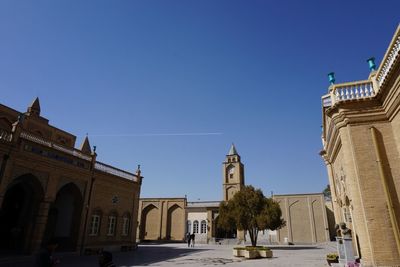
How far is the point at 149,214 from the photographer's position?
46562mm

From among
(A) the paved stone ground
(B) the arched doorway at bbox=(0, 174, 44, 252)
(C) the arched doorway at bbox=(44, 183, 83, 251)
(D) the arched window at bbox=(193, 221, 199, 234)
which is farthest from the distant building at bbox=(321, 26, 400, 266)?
(D) the arched window at bbox=(193, 221, 199, 234)

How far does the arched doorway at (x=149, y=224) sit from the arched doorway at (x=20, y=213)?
1109 inches

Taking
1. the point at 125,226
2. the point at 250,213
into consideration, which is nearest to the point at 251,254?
the point at 250,213

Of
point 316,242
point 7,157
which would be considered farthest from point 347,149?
point 316,242

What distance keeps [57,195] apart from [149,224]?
26.7 metres

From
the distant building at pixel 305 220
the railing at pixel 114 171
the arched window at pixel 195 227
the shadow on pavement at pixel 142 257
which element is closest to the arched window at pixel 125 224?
the shadow on pavement at pixel 142 257

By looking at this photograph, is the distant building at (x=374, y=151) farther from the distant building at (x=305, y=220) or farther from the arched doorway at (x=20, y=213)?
the distant building at (x=305, y=220)

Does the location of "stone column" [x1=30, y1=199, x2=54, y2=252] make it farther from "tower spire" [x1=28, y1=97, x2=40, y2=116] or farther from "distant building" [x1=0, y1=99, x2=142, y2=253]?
"tower spire" [x1=28, y1=97, x2=40, y2=116]

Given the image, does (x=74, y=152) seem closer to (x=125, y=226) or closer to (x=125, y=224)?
(x=125, y=224)

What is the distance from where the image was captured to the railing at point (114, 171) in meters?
23.1

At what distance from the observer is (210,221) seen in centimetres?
4450

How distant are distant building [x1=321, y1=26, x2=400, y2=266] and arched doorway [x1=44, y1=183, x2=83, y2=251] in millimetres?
17820

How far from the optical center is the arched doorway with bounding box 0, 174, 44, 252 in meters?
17.5

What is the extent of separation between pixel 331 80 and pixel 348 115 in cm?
205
